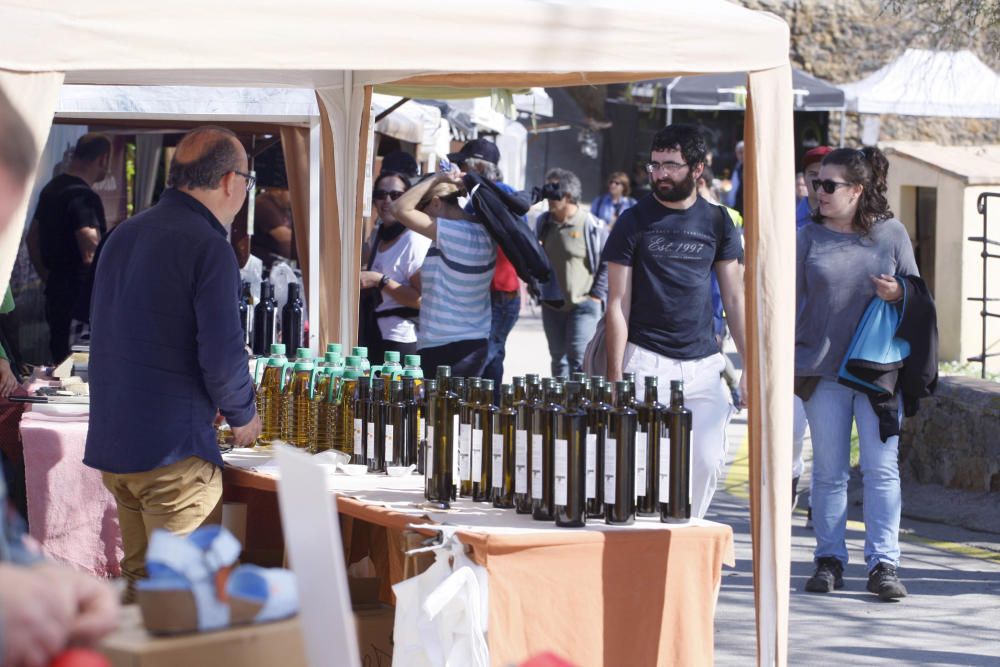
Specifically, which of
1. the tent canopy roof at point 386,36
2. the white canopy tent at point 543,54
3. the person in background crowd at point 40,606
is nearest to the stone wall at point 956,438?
the white canopy tent at point 543,54

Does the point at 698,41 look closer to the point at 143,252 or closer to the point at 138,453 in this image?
the point at 143,252

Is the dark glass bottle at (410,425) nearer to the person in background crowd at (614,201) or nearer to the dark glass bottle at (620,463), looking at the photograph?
the dark glass bottle at (620,463)

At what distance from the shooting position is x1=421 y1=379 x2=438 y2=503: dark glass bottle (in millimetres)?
4602

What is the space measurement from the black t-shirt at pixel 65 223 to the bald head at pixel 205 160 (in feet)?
16.4

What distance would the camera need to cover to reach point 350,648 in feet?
8.05

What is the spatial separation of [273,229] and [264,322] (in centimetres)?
361

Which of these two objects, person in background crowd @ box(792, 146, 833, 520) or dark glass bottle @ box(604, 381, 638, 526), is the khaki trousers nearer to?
dark glass bottle @ box(604, 381, 638, 526)

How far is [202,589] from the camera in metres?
2.52

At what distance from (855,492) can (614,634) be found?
17.0ft

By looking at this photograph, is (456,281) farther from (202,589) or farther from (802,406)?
(202,589)

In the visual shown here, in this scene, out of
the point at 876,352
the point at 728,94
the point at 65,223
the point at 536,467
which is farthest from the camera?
the point at 728,94

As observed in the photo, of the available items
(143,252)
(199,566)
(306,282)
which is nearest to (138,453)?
(143,252)

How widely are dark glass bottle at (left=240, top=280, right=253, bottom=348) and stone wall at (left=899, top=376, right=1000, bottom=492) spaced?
4.33m

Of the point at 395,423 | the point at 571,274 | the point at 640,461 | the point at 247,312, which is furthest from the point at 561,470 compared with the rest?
the point at 571,274
